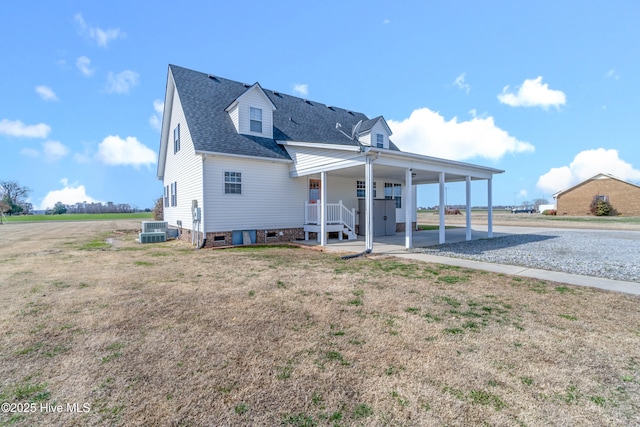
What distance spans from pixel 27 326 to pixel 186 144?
1091 cm

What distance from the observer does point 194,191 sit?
1297 centimetres

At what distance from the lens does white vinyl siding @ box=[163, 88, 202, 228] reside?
12.8 metres

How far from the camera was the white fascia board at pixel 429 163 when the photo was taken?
33.5 ft

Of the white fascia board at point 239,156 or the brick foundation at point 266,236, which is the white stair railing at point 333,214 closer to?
the brick foundation at point 266,236

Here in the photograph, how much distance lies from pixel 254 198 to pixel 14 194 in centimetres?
8446

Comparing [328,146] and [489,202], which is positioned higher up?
[328,146]

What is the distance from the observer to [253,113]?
14.3 metres

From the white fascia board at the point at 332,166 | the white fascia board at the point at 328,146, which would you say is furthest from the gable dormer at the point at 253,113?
the white fascia board at the point at 332,166

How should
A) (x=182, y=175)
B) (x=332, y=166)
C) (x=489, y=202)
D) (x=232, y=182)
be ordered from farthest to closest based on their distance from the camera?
(x=489, y=202), (x=182, y=175), (x=232, y=182), (x=332, y=166)

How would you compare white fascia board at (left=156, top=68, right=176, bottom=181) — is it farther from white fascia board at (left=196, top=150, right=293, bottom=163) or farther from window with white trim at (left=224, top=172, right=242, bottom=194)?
window with white trim at (left=224, top=172, right=242, bottom=194)

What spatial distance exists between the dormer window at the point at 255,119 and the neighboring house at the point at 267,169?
0.15 ft

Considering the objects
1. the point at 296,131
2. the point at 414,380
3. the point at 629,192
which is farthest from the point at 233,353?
the point at 629,192

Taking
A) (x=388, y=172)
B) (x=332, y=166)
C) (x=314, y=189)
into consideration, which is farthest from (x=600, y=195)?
(x=332, y=166)

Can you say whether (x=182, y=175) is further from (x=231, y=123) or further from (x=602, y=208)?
(x=602, y=208)
